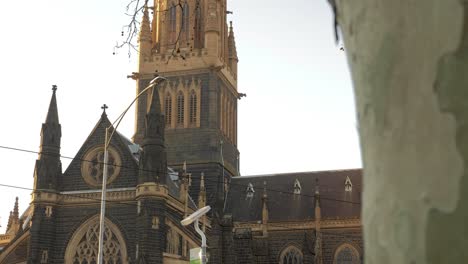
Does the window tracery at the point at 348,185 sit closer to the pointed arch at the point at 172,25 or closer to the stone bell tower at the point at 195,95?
the stone bell tower at the point at 195,95

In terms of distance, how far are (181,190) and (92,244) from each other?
6.78 metres

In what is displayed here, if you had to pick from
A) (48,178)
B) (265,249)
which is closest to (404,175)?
(48,178)

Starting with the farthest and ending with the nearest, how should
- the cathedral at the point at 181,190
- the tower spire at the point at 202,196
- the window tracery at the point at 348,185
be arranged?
the window tracery at the point at 348,185, the tower spire at the point at 202,196, the cathedral at the point at 181,190

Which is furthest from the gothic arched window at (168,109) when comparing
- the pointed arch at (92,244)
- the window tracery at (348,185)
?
the pointed arch at (92,244)

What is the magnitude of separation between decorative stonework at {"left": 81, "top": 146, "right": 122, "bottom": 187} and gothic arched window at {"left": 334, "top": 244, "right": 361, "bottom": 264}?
17412 millimetres

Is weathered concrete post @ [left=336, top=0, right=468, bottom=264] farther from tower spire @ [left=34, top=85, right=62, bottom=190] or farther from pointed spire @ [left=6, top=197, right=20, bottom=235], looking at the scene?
pointed spire @ [left=6, top=197, right=20, bottom=235]

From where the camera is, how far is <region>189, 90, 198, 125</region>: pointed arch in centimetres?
5134

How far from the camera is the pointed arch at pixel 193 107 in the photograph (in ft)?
168

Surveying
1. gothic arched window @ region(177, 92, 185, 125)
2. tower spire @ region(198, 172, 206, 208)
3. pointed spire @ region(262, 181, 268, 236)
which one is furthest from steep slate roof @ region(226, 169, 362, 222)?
gothic arched window @ region(177, 92, 185, 125)

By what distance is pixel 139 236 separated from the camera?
35.4 m

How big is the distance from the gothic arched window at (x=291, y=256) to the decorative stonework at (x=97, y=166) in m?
15.3

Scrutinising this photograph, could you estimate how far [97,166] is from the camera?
3856 centimetres

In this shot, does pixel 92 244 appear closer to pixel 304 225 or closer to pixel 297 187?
pixel 304 225

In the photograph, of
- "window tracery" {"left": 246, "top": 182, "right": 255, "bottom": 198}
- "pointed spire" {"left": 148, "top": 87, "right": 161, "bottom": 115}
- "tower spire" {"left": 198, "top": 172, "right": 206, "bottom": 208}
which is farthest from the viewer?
"window tracery" {"left": 246, "top": 182, "right": 255, "bottom": 198}
